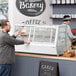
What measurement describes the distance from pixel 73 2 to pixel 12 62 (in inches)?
138

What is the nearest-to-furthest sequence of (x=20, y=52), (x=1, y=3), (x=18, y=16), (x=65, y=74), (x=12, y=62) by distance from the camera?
1. (x=65, y=74)
2. (x=12, y=62)
3. (x=20, y=52)
4. (x=18, y=16)
5. (x=1, y=3)

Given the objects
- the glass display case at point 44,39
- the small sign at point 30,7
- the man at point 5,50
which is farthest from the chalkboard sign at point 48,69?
the small sign at point 30,7

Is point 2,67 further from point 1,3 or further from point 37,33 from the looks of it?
point 1,3

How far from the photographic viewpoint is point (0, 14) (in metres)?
6.42

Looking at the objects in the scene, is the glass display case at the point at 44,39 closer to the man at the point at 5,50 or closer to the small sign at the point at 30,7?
the man at the point at 5,50

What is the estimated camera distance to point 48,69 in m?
3.46

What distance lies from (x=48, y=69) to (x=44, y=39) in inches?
18.7

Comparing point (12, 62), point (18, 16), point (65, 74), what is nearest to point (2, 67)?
point (12, 62)

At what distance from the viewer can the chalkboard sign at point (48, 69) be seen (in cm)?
338

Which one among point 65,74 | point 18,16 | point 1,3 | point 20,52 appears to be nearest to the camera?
point 65,74

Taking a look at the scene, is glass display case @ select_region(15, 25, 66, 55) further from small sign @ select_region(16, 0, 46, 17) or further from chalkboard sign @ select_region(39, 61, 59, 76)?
small sign @ select_region(16, 0, 46, 17)

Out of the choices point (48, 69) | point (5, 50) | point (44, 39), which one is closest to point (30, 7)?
point (44, 39)

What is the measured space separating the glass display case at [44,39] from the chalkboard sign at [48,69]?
20 cm

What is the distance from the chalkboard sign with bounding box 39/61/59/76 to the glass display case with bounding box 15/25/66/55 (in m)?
0.20
